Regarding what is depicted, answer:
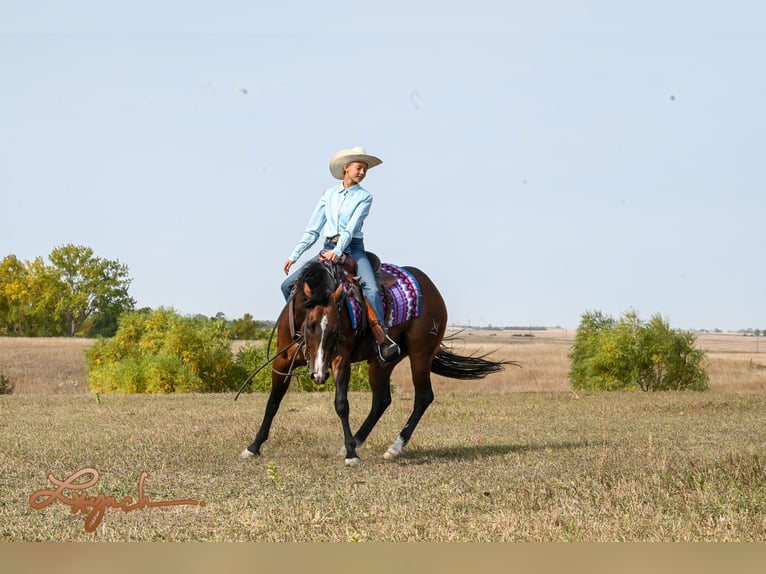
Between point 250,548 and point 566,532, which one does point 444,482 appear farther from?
point 250,548

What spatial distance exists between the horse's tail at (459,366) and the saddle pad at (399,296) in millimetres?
1336

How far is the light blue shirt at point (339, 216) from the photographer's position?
28.5 ft

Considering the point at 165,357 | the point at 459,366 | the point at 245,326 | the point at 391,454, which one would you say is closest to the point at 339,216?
the point at 391,454

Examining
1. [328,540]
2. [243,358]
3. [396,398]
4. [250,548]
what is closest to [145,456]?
[328,540]

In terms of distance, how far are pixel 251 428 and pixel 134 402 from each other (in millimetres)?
6251

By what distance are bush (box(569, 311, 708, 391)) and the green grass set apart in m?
10.0

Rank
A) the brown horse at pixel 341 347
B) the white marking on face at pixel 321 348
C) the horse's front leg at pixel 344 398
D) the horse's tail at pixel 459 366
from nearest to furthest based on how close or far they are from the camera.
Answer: the white marking on face at pixel 321 348
the brown horse at pixel 341 347
the horse's front leg at pixel 344 398
the horse's tail at pixel 459 366

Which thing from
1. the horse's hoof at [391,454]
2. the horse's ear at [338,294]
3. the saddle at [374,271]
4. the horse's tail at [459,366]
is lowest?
the horse's hoof at [391,454]

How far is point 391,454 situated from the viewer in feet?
30.3

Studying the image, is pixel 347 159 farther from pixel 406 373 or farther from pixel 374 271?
pixel 406 373

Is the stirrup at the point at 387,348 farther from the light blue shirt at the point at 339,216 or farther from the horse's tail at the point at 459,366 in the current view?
the horse's tail at the point at 459,366
